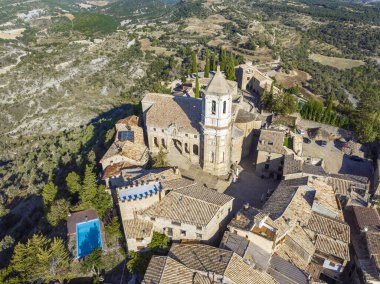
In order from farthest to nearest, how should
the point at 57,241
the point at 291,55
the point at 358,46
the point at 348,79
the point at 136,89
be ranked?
the point at 358,46 < the point at 291,55 < the point at 348,79 < the point at 136,89 < the point at 57,241

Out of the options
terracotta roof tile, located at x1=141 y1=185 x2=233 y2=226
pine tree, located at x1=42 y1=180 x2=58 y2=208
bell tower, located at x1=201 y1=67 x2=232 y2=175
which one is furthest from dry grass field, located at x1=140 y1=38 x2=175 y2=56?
terracotta roof tile, located at x1=141 y1=185 x2=233 y2=226

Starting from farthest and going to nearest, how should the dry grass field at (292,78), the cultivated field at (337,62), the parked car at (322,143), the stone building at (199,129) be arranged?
the cultivated field at (337,62), the dry grass field at (292,78), the parked car at (322,143), the stone building at (199,129)

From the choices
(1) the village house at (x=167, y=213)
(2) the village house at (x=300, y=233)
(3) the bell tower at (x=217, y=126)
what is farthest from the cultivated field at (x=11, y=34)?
(2) the village house at (x=300, y=233)

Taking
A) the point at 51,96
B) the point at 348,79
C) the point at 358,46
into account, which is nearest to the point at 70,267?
the point at 51,96

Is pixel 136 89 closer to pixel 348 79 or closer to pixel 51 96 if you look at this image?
pixel 51 96

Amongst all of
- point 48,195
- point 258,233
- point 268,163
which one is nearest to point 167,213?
point 258,233

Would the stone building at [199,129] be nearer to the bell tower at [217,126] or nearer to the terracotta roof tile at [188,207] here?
the bell tower at [217,126]
